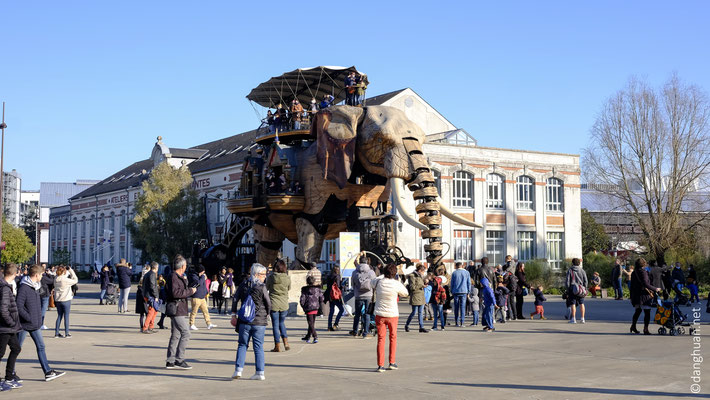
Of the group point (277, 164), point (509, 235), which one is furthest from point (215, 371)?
point (509, 235)

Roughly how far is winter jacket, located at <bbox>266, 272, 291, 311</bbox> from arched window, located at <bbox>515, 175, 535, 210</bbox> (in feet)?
111

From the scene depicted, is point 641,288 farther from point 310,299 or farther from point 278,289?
point 278,289

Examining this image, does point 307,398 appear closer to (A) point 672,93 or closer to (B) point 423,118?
(A) point 672,93

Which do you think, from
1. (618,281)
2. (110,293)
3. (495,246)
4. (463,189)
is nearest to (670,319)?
(618,281)

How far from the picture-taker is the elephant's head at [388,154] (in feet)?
63.7

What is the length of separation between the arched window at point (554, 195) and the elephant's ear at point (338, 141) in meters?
26.8

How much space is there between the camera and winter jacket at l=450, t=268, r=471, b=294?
53.4ft

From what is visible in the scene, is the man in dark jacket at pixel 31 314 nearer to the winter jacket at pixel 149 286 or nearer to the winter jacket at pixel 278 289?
the winter jacket at pixel 278 289

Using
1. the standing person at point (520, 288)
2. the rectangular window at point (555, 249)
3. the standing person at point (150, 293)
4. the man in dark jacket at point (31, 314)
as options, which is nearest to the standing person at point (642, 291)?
the standing person at point (520, 288)

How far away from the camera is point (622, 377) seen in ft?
30.7

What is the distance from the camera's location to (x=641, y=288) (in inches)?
572

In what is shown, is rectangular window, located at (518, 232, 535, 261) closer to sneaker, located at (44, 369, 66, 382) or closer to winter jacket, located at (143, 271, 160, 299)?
winter jacket, located at (143, 271, 160, 299)

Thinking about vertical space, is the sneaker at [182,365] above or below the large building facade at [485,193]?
below

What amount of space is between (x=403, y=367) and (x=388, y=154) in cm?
1033
